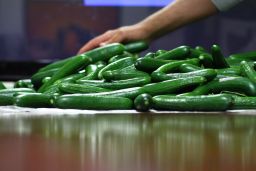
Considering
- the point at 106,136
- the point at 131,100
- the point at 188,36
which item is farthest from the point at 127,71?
the point at 188,36

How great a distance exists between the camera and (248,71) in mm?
1840

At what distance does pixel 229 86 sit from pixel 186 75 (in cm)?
13

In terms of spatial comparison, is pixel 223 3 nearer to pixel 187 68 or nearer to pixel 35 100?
pixel 187 68

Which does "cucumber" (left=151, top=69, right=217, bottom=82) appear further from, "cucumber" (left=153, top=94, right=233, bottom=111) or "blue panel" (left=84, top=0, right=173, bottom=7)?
"blue panel" (left=84, top=0, right=173, bottom=7)

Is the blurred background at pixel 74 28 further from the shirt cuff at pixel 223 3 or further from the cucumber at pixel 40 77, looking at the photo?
the cucumber at pixel 40 77

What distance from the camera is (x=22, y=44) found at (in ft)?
15.5

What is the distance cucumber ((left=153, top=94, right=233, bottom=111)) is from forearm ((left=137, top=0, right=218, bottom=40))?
131 centimetres

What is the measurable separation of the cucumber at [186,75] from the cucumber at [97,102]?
13 centimetres

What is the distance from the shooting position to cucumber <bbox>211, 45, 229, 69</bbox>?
1.88 metres

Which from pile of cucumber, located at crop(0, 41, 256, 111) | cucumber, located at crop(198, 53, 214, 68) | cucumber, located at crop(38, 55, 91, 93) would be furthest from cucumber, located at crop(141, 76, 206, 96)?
cucumber, located at crop(38, 55, 91, 93)

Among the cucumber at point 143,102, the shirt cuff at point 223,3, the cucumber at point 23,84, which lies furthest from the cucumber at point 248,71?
the shirt cuff at point 223,3

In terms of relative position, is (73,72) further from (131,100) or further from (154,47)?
(154,47)

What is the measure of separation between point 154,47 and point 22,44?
3.38 feet

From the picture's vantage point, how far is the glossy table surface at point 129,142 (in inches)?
33.0
